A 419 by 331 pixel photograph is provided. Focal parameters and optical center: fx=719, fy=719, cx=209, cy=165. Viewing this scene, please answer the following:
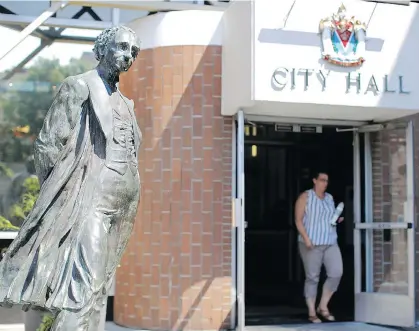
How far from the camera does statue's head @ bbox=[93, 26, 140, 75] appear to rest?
3779 mm

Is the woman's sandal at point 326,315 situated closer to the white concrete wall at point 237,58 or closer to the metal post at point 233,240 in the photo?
the metal post at point 233,240

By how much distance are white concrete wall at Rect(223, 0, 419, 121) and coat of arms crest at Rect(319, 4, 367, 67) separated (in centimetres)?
6

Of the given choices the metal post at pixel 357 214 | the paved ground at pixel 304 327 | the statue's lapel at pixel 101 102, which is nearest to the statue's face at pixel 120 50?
the statue's lapel at pixel 101 102

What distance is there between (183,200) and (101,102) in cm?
418

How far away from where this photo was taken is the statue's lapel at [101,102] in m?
3.70

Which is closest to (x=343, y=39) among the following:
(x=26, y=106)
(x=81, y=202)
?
(x=26, y=106)

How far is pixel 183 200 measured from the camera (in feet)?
25.7

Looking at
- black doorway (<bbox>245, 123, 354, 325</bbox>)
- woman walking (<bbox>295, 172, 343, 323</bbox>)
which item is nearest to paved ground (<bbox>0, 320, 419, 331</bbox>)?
woman walking (<bbox>295, 172, 343, 323</bbox>)

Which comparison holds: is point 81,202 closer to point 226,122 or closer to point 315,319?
point 226,122

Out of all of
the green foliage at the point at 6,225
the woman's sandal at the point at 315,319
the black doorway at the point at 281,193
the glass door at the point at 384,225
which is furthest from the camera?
the black doorway at the point at 281,193

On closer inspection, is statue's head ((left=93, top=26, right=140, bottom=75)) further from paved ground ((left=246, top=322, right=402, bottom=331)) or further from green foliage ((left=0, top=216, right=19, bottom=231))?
green foliage ((left=0, top=216, right=19, bottom=231))

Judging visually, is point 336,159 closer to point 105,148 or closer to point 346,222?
point 346,222

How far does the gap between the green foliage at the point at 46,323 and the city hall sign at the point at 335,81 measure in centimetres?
400

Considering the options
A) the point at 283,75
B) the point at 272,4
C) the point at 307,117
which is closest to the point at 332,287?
the point at 307,117
